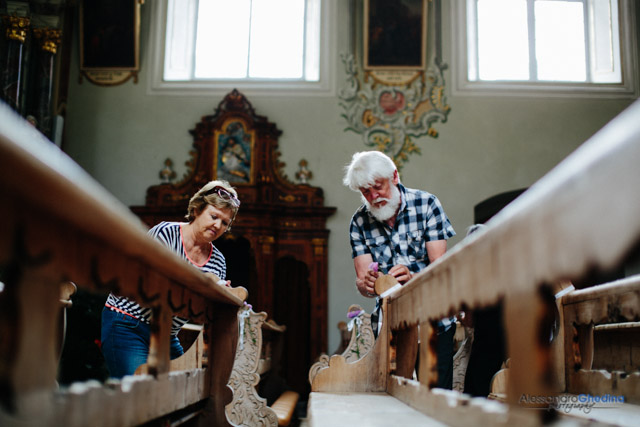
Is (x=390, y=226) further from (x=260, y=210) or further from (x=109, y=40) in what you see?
(x=109, y=40)

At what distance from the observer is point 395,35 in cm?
962

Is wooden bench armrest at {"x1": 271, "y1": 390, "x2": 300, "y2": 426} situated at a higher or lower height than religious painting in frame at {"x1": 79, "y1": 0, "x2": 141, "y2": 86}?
lower

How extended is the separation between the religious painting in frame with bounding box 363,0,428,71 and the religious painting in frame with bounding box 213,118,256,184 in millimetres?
2235

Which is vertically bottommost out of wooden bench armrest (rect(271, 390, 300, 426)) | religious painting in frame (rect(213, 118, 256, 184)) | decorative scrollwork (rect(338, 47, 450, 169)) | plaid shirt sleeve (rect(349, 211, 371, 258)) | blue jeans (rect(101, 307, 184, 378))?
wooden bench armrest (rect(271, 390, 300, 426))

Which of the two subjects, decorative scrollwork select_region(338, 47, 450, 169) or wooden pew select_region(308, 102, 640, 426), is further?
decorative scrollwork select_region(338, 47, 450, 169)

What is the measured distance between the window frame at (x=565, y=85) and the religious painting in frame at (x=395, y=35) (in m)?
0.60

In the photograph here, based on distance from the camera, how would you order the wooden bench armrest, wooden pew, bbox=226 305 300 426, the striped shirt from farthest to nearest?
the wooden bench armrest → wooden pew, bbox=226 305 300 426 → the striped shirt

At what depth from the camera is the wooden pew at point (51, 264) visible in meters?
0.73

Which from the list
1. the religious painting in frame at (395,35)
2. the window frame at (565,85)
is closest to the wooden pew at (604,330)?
the window frame at (565,85)

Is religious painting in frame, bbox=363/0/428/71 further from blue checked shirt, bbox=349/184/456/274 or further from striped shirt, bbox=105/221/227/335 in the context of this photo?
striped shirt, bbox=105/221/227/335

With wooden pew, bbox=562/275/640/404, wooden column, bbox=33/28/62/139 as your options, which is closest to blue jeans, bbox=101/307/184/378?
wooden pew, bbox=562/275/640/404

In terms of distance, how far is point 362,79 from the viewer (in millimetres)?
9719

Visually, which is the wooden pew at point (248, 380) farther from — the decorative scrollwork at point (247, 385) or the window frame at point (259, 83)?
the window frame at point (259, 83)

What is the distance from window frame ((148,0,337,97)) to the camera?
9664mm
